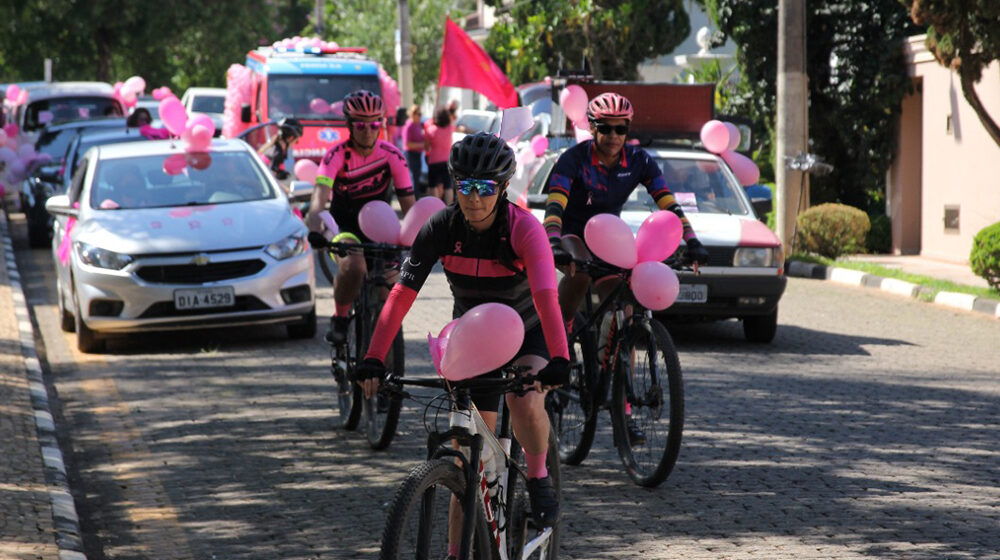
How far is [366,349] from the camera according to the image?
346 inches

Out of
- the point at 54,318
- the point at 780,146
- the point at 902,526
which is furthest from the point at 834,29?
the point at 902,526

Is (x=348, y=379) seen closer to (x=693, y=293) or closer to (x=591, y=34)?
(x=693, y=293)

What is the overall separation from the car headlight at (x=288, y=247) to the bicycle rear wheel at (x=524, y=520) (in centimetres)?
712

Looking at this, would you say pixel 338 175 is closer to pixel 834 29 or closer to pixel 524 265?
pixel 524 265

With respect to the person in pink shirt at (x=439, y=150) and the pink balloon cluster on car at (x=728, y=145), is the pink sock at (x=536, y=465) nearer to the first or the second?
the pink balloon cluster on car at (x=728, y=145)

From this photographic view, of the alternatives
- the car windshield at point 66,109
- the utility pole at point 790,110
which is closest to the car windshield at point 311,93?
the car windshield at point 66,109

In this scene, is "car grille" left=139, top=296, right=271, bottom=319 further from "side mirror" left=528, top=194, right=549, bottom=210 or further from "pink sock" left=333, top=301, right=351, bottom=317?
"pink sock" left=333, top=301, right=351, bottom=317

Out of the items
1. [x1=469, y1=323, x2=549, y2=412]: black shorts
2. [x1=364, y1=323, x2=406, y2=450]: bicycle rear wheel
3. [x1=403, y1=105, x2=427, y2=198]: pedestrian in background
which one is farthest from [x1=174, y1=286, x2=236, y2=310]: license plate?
[x1=403, y1=105, x2=427, y2=198]: pedestrian in background

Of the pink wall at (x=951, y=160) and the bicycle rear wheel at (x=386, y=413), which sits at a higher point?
the pink wall at (x=951, y=160)

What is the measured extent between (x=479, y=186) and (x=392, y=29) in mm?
47637

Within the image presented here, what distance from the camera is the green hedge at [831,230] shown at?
1977 centimetres

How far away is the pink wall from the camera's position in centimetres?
1938

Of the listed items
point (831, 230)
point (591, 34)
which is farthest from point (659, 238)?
point (591, 34)

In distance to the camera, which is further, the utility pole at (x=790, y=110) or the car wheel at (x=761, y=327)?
the utility pole at (x=790, y=110)
